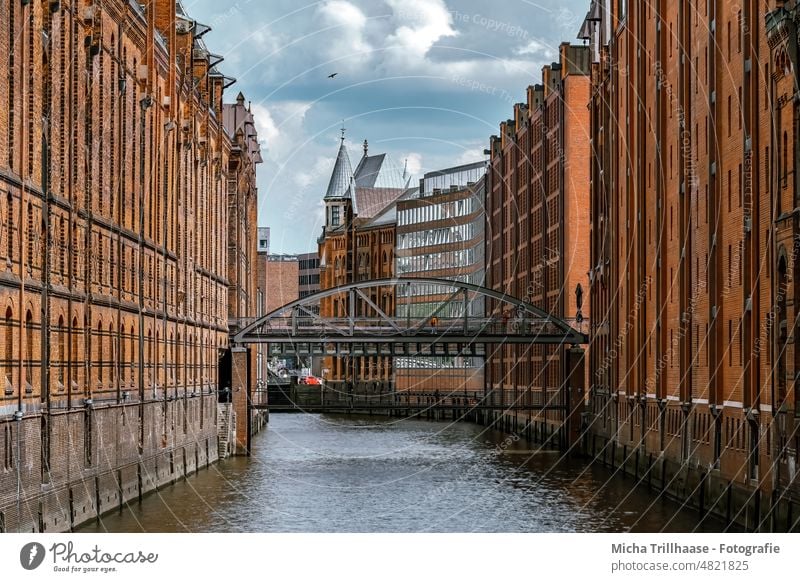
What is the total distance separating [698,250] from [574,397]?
95.5ft

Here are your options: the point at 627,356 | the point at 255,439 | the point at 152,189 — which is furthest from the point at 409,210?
the point at 152,189

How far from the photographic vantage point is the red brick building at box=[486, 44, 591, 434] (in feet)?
300

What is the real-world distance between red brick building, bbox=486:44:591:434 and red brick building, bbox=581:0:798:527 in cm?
1058

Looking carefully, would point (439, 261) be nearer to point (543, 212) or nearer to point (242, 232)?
point (543, 212)

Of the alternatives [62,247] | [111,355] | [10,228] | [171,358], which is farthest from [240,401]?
[10,228]

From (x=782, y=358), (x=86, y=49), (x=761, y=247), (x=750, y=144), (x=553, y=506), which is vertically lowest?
(x=553, y=506)

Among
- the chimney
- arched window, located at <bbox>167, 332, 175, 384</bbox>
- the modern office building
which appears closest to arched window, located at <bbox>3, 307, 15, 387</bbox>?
the chimney

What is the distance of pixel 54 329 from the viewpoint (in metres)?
40.9

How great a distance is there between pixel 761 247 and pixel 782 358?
4108mm

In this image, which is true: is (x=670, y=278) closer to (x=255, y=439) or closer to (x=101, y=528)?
(x=101, y=528)

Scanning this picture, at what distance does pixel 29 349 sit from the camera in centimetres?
3797

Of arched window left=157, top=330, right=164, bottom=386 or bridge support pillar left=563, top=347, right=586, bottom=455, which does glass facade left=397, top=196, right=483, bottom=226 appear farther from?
arched window left=157, top=330, right=164, bottom=386

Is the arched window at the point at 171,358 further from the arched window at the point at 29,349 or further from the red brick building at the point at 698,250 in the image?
the arched window at the point at 29,349

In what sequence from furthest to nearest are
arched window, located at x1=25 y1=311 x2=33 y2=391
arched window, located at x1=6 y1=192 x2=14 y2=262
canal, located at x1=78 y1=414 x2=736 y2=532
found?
canal, located at x1=78 y1=414 x2=736 y2=532, arched window, located at x1=25 y1=311 x2=33 y2=391, arched window, located at x1=6 y1=192 x2=14 y2=262
